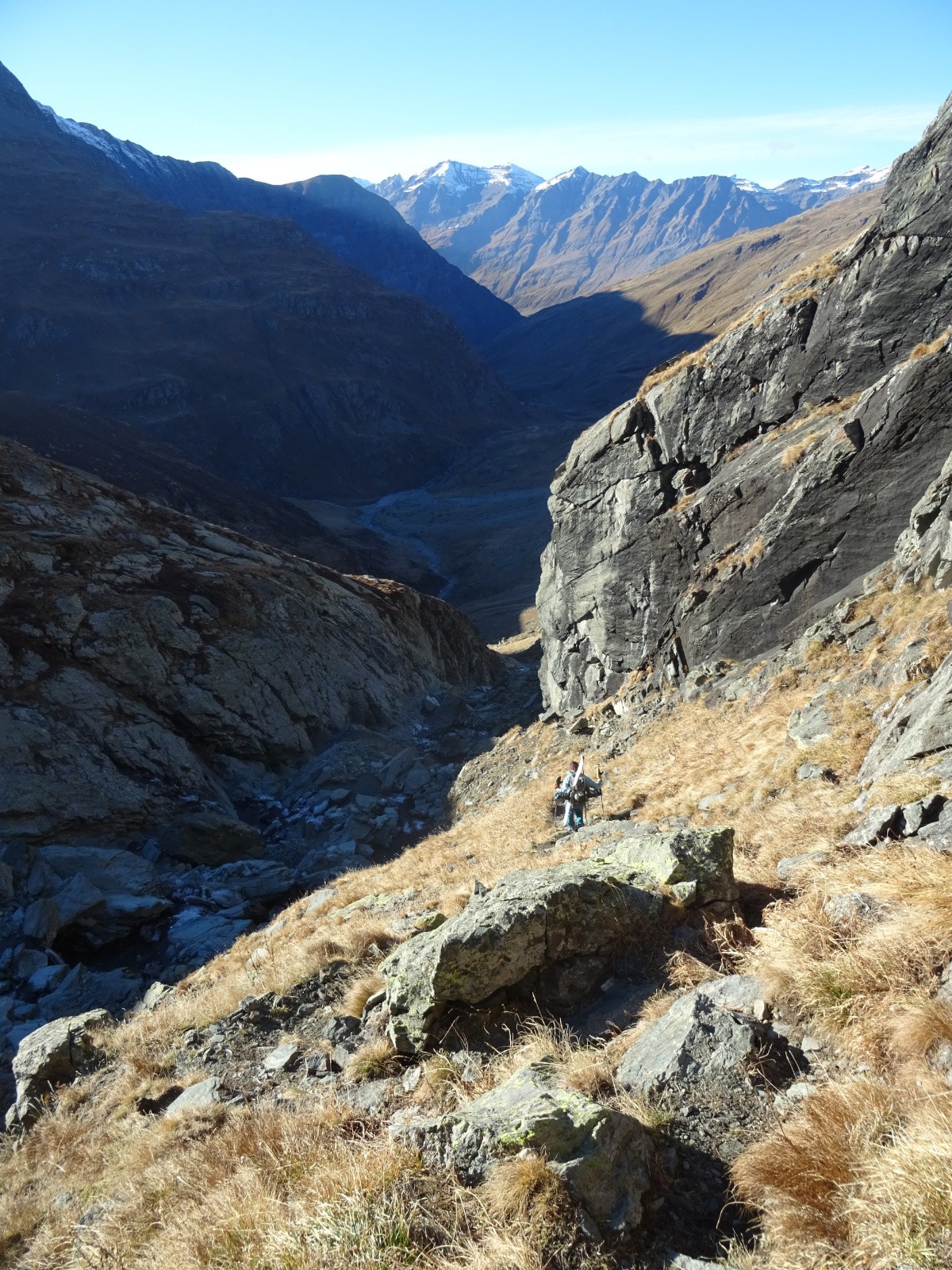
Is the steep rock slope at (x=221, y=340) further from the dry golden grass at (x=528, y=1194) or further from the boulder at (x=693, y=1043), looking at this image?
the dry golden grass at (x=528, y=1194)

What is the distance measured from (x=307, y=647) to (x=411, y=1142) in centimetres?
2348

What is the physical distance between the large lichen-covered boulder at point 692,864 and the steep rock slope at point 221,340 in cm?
9820

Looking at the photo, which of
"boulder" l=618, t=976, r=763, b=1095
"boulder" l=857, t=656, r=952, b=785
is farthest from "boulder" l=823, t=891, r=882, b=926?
"boulder" l=857, t=656, r=952, b=785

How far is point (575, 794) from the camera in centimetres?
1288

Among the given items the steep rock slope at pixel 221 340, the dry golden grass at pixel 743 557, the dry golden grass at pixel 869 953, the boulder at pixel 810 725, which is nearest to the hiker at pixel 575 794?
the boulder at pixel 810 725

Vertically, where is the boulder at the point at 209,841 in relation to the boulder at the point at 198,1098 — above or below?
below

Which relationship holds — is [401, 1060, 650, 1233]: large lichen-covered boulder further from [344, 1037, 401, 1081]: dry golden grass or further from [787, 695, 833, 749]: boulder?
[787, 695, 833, 749]: boulder

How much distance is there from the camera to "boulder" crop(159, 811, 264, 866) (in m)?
18.4

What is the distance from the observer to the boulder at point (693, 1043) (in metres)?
4.04

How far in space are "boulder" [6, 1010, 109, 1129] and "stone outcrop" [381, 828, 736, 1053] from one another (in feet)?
13.0

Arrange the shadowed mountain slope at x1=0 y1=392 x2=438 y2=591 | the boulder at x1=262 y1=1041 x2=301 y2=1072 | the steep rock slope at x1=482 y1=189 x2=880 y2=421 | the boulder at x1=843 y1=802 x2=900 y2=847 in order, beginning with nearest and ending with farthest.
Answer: the boulder at x1=843 y1=802 x2=900 y2=847, the boulder at x1=262 y1=1041 x2=301 y2=1072, the shadowed mountain slope at x1=0 y1=392 x2=438 y2=591, the steep rock slope at x1=482 y1=189 x2=880 y2=421

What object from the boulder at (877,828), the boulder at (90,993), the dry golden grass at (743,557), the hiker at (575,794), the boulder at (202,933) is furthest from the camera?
the dry golden grass at (743,557)

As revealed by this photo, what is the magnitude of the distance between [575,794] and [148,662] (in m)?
15.2

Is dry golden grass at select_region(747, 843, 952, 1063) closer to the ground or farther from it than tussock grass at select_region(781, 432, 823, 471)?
closer to the ground
